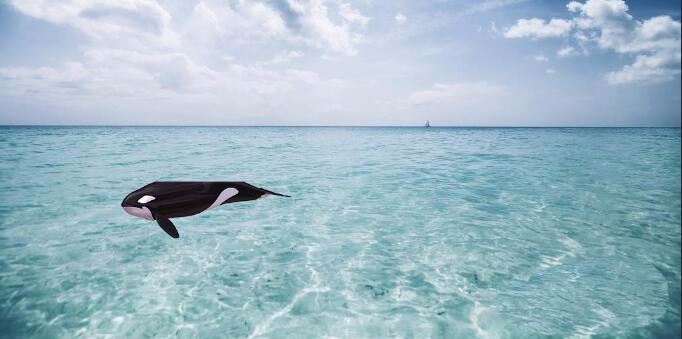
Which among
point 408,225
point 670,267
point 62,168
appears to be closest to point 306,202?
point 408,225

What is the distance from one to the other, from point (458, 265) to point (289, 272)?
3.80m

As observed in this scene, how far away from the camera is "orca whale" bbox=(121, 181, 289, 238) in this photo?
550cm

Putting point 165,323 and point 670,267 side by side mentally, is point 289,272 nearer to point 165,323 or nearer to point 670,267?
point 165,323

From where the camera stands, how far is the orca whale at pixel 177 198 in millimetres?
5496

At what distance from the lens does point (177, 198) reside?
572cm

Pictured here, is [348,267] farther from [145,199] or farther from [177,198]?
[145,199]

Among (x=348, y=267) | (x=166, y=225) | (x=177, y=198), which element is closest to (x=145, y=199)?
(x=177, y=198)

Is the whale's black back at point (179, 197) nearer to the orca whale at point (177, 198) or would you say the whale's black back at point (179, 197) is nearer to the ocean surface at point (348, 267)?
the orca whale at point (177, 198)

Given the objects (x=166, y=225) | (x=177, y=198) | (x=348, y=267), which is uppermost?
(x=177, y=198)

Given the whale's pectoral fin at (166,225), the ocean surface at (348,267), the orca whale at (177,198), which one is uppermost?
the orca whale at (177,198)

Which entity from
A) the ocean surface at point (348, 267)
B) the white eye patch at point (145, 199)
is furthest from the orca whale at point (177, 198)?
the ocean surface at point (348, 267)

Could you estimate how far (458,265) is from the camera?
7.14m

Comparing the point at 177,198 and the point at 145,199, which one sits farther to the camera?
the point at 177,198

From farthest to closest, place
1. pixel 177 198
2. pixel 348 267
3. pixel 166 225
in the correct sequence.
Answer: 1. pixel 348 267
2. pixel 177 198
3. pixel 166 225
